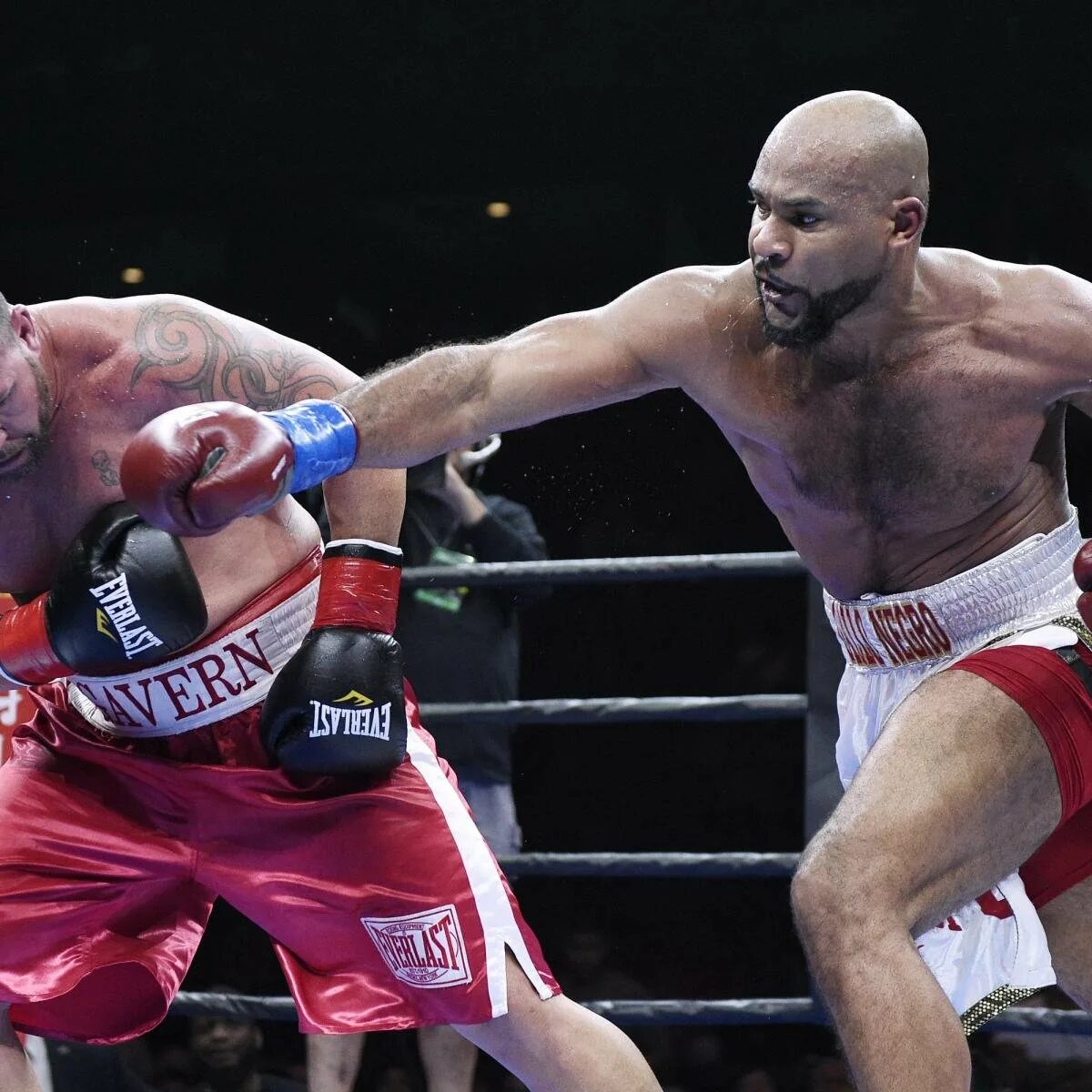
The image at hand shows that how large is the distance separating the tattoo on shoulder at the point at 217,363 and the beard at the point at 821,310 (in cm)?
54

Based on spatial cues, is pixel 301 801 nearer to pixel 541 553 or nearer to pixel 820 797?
pixel 820 797

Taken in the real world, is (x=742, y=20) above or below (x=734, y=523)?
above

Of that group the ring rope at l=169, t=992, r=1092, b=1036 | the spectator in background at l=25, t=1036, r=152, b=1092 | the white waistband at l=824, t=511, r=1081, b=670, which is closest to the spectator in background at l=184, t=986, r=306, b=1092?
the spectator in background at l=25, t=1036, r=152, b=1092

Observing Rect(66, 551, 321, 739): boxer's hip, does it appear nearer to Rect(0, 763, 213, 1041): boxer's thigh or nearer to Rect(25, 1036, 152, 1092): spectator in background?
→ Rect(0, 763, 213, 1041): boxer's thigh

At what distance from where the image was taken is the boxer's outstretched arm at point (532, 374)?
153 centimetres

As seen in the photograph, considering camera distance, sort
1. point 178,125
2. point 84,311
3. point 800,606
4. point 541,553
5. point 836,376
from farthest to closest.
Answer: point 178,125 < point 800,606 < point 541,553 < point 84,311 < point 836,376

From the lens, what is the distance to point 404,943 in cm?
173

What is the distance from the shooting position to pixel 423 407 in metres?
1.55

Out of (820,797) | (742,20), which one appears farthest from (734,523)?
(820,797)

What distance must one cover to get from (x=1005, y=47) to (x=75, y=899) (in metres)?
4.56

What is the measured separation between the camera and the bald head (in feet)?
5.21

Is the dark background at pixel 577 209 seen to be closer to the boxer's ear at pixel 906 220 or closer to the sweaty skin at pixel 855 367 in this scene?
the sweaty skin at pixel 855 367

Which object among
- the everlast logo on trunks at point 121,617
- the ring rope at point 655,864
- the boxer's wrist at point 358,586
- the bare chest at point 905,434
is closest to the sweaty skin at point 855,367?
the bare chest at point 905,434

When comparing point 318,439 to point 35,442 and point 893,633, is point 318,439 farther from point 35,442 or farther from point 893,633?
point 893,633
